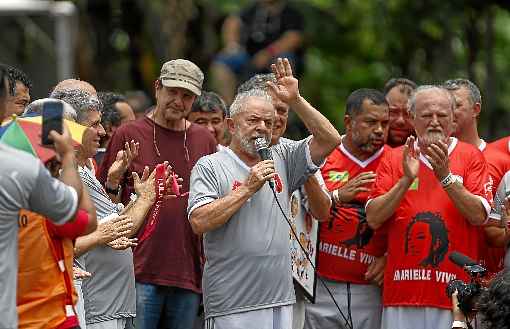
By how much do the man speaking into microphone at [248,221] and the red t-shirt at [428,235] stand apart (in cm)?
95

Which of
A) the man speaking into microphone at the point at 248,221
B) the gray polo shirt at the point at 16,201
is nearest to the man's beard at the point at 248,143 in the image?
the man speaking into microphone at the point at 248,221

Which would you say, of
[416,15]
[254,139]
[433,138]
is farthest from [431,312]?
[416,15]

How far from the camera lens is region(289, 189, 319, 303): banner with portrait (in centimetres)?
934

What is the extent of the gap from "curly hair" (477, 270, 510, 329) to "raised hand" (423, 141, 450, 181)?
2.69 metres

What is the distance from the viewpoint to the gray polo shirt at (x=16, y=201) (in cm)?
A: 642

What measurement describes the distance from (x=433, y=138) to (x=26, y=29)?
1088cm

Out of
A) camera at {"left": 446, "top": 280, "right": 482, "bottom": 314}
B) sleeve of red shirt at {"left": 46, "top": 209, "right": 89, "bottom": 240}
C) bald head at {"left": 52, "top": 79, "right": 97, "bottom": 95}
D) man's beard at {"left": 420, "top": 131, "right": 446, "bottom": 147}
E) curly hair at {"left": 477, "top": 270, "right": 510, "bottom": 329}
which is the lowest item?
curly hair at {"left": 477, "top": 270, "right": 510, "bottom": 329}

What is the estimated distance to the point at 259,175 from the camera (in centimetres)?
817

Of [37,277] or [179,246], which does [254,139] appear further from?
[37,277]

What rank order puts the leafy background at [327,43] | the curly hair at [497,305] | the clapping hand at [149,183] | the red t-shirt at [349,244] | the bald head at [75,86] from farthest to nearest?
the leafy background at [327,43]
the red t-shirt at [349,244]
the bald head at [75,86]
the clapping hand at [149,183]
the curly hair at [497,305]

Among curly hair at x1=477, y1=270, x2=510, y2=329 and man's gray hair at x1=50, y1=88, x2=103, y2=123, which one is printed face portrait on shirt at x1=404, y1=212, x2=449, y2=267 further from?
curly hair at x1=477, y1=270, x2=510, y2=329

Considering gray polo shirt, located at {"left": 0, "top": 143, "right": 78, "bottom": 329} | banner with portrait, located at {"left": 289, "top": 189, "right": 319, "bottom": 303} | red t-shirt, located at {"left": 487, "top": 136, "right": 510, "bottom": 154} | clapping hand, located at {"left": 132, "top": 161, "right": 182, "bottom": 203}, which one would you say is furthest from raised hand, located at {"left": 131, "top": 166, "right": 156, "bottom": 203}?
red t-shirt, located at {"left": 487, "top": 136, "right": 510, "bottom": 154}

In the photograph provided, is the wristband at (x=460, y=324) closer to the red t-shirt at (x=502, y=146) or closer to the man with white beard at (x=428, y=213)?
the man with white beard at (x=428, y=213)

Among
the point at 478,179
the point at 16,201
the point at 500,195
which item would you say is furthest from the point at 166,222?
the point at 16,201
